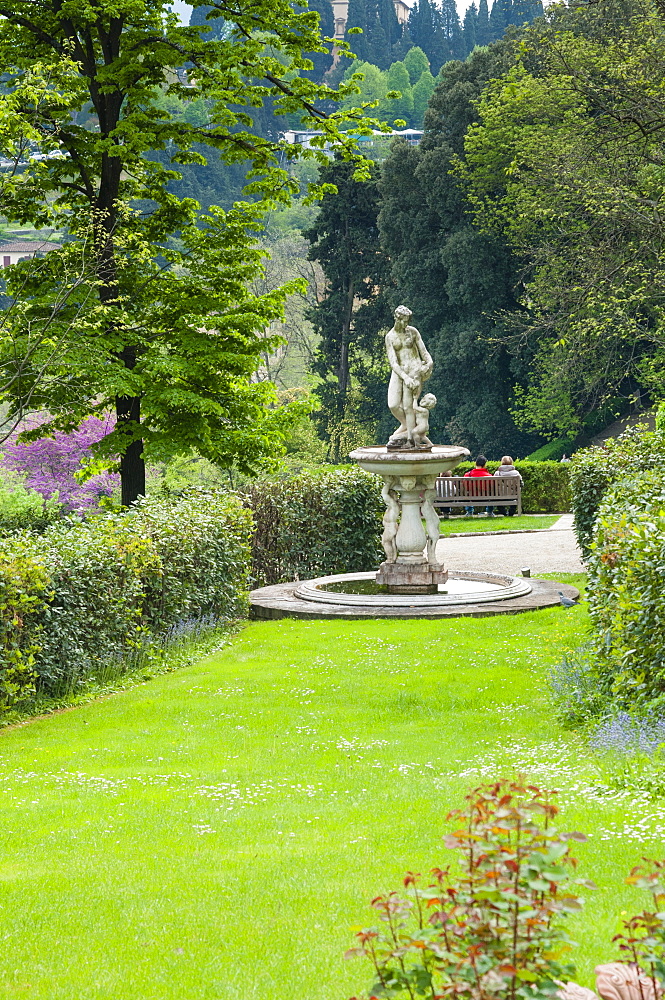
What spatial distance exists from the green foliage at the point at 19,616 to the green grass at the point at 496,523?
15788 mm

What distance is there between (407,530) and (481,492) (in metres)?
13.5

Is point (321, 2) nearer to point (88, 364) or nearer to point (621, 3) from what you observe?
point (621, 3)

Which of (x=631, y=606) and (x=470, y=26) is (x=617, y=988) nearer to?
(x=631, y=606)

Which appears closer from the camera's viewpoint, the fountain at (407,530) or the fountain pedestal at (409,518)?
the fountain at (407,530)

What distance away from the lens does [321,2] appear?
137375 mm

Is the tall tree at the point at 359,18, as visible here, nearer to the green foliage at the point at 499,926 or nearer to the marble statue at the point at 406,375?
the marble statue at the point at 406,375

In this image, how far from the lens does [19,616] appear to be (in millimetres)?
9562

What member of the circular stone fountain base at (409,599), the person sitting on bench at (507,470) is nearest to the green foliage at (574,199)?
the person sitting on bench at (507,470)

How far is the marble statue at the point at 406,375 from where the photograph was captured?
48.1 feet

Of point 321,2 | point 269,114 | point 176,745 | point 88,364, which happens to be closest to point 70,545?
point 176,745

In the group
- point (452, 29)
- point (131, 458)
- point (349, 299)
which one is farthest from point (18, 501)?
point (452, 29)

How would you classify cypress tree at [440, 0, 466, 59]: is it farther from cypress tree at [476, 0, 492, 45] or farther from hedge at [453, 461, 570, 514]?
hedge at [453, 461, 570, 514]

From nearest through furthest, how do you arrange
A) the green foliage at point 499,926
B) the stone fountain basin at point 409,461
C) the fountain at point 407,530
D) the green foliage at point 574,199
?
the green foliage at point 499,926 < the fountain at point 407,530 < the stone fountain basin at point 409,461 < the green foliage at point 574,199

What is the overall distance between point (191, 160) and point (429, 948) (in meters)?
16.3
